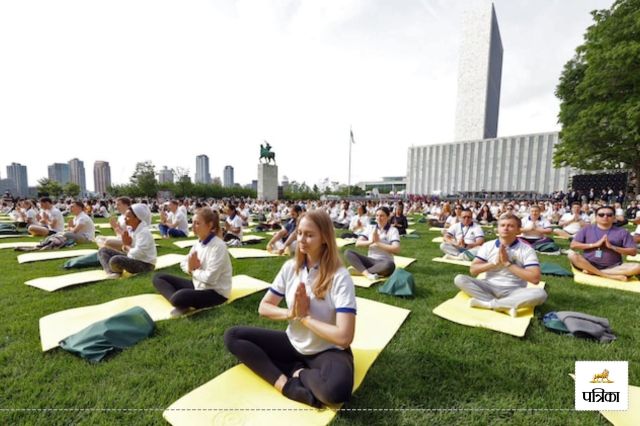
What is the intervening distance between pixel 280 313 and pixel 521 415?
5.83 feet

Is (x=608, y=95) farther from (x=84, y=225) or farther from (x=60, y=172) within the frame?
(x=60, y=172)

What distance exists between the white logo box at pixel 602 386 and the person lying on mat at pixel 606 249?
366 centimetres

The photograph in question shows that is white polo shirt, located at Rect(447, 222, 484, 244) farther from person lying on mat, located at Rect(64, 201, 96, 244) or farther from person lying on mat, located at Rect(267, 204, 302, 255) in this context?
person lying on mat, located at Rect(64, 201, 96, 244)

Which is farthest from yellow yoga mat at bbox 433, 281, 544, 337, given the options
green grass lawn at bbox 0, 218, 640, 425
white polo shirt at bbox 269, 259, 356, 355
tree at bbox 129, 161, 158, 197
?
tree at bbox 129, 161, 158, 197

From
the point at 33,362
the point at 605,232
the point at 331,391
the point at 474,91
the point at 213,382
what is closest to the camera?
→ the point at 331,391

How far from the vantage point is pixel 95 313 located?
3.55 meters

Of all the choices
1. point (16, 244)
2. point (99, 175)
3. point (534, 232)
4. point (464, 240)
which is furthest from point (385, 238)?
point (99, 175)

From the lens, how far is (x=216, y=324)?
10.8ft

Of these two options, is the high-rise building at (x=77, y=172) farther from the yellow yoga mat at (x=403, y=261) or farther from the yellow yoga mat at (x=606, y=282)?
the yellow yoga mat at (x=606, y=282)

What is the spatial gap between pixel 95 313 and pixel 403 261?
5227 millimetres

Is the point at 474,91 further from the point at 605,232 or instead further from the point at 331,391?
the point at 331,391

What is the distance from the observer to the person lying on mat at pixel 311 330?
1.95 meters

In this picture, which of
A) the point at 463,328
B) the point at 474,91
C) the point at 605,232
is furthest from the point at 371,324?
the point at 474,91

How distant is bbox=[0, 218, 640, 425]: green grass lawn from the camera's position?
200 centimetres
